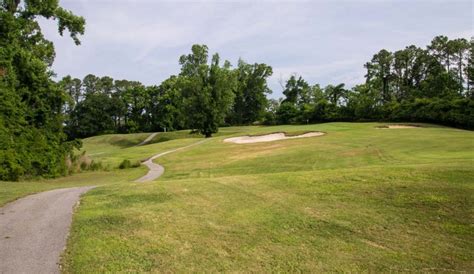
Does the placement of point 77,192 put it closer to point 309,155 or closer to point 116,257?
point 116,257

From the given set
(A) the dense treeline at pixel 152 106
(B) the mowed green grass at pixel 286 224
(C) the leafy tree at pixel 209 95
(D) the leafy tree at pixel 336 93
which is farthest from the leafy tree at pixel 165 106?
(B) the mowed green grass at pixel 286 224

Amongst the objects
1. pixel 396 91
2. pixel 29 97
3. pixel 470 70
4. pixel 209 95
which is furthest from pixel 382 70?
pixel 29 97

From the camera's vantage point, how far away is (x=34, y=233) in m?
7.66

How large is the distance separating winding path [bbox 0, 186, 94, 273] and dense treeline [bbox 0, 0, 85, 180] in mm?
10099

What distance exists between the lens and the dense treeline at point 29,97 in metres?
20.6

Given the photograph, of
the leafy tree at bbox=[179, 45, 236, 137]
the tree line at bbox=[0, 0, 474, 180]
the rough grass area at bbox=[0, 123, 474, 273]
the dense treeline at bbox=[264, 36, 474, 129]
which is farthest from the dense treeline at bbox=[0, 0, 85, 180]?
the dense treeline at bbox=[264, 36, 474, 129]

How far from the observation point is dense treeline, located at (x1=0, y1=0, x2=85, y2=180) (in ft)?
67.6

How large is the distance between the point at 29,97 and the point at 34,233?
18.8 m

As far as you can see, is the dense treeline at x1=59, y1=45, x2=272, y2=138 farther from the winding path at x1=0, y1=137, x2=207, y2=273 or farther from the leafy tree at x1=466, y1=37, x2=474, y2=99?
the winding path at x1=0, y1=137, x2=207, y2=273

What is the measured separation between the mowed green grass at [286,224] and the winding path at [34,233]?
313 millimetres

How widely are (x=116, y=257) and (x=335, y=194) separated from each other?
6.35m

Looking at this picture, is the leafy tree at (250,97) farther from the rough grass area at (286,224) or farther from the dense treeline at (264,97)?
the rough grass area at (286,224)

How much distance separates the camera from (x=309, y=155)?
24.4 meters

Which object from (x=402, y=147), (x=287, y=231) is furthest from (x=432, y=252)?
(x=402, y=147)
